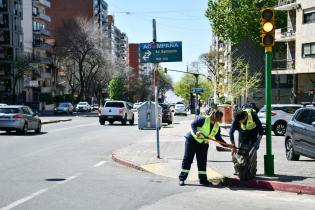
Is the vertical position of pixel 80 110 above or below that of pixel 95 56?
below

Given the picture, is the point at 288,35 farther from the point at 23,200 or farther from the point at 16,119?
the point at 23,200

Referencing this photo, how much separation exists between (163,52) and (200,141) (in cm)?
534

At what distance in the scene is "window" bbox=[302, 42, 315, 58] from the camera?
1892 inches

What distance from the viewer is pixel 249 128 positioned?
12.5 metres

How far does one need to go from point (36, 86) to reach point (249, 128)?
8738cm

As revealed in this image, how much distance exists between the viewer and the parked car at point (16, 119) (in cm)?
2812

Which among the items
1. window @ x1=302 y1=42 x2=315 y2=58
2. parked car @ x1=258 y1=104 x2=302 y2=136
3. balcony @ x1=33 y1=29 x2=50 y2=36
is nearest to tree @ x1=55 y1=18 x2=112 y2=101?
balcony @ x1=33 y1=29 x2=50 y2=36

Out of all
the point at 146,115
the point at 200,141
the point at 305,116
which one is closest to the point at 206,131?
the point at 200,141

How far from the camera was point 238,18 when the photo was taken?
65812 millimetres

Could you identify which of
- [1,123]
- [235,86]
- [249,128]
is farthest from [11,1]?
[249,128]

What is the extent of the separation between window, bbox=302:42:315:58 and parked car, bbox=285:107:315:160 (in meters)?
33.4

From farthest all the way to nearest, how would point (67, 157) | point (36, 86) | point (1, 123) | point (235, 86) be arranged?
point (36, 86) → point (235, 86) → point (1, 123) → point (67, 157)

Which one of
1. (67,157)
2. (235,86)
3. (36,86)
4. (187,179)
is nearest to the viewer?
(187,179)

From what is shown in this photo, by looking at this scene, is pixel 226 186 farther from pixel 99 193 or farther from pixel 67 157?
pixel 67 157
